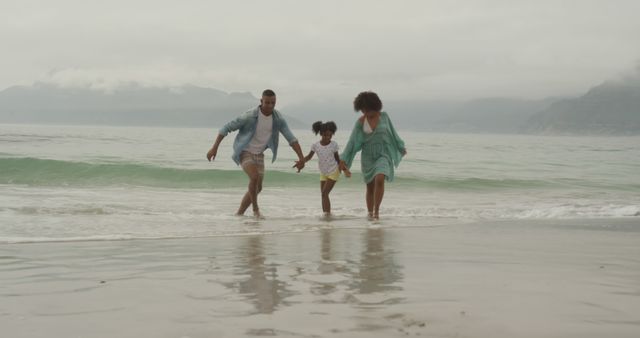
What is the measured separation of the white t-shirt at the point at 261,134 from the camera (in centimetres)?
896

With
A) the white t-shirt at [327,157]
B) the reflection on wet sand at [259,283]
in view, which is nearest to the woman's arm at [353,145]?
the white t-shirt at [327,157]

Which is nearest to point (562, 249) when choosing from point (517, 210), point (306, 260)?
point (306, 260)

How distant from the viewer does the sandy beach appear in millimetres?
3078

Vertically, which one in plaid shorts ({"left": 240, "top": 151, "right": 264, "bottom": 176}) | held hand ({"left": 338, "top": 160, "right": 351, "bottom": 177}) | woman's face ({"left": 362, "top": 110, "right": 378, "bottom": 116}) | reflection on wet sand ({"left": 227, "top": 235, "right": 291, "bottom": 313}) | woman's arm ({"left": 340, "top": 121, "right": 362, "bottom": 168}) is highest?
woman's face ({"left": 362, "top": 110, "right": 378, "bottom": 116})

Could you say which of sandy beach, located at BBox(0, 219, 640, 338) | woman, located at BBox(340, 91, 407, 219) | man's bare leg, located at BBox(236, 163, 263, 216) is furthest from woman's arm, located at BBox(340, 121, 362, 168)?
sandy beach, located at BBox(0, 219, 640, 338)

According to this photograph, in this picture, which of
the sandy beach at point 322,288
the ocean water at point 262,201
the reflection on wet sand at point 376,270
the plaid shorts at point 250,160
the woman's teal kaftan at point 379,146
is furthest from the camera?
the plaid shorts at point 250,160

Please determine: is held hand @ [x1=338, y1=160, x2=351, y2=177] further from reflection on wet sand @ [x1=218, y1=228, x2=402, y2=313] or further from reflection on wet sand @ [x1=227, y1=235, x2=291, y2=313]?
reflection on wet sand @ [x1=227, y1=235, x2=291, y2=313]

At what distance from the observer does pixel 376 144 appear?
8.91 m

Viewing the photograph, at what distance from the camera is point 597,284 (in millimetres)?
4137

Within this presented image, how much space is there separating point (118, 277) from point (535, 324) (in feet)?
8.57

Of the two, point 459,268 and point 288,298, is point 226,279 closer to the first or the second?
point 288,298

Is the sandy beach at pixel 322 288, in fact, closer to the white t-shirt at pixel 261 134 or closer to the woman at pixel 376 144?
the woman at pixel 376 144

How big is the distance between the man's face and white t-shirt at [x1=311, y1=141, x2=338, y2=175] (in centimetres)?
122

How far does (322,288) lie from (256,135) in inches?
207
